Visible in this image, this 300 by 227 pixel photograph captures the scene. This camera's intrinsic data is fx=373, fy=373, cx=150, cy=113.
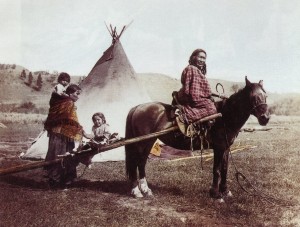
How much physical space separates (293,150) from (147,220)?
255 centimetres

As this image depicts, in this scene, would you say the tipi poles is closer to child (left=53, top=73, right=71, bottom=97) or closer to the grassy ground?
the grassy ground

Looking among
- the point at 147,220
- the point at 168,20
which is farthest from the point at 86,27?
the point at 147,220

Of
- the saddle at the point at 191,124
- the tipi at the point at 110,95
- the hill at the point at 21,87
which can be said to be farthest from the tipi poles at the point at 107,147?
the hill at the point at 21,87

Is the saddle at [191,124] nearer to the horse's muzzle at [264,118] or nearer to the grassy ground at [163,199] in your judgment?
the horse's muzzle at [264,118]

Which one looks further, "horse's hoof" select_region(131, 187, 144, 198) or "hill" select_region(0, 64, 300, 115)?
"hill" select_region(0, 64, 300, 115)

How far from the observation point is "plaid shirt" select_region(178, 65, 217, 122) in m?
3.82

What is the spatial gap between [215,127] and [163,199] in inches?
36.2

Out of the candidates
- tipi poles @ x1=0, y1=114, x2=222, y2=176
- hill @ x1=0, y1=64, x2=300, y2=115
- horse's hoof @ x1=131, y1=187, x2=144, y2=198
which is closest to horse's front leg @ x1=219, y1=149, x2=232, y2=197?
tipi poles @ x1=0, y1=114, x2=222, y2=176

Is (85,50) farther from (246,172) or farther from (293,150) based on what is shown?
(293,150)

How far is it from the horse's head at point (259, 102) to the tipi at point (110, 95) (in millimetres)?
2268

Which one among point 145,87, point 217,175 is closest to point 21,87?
point 145,87

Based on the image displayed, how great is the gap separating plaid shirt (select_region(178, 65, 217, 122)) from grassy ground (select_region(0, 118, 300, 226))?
2.70 feet

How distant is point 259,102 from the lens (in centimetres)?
362

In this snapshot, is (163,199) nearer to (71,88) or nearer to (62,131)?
(62,131)
